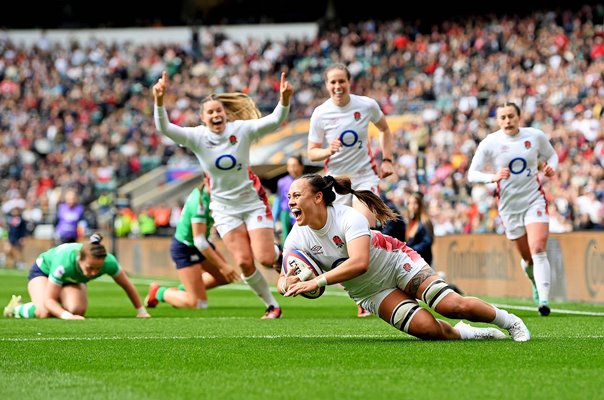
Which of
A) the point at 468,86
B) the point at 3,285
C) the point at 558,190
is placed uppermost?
the point at 468,86

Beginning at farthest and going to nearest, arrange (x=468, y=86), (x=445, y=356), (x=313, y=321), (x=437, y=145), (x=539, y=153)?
(x=468, y=86) < (x=437, y=145) < (x=539, y=153) < (x=313, y=321) < (x=445, y=356)

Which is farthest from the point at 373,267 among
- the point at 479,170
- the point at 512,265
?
the point at 512,265

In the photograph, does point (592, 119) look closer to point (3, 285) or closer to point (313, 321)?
point (3, 285)

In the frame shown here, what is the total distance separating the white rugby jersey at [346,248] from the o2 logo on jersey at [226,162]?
400cm

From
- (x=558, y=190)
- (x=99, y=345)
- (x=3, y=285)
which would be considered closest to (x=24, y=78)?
(x=3, y=285)

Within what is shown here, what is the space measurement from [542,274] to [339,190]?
17.3ft

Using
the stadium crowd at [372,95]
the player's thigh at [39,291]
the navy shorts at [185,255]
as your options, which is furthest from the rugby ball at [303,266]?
the stadium crowd at [372,95]

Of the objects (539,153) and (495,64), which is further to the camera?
(495,64)

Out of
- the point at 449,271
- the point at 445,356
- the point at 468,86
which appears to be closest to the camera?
the point at 445,356

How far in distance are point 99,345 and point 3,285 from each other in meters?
15.3

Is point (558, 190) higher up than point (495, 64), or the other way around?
point (495, 64)

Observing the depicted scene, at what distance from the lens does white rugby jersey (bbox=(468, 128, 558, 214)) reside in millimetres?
13844

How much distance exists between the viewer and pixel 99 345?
9594 mm

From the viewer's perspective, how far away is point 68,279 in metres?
13.9
